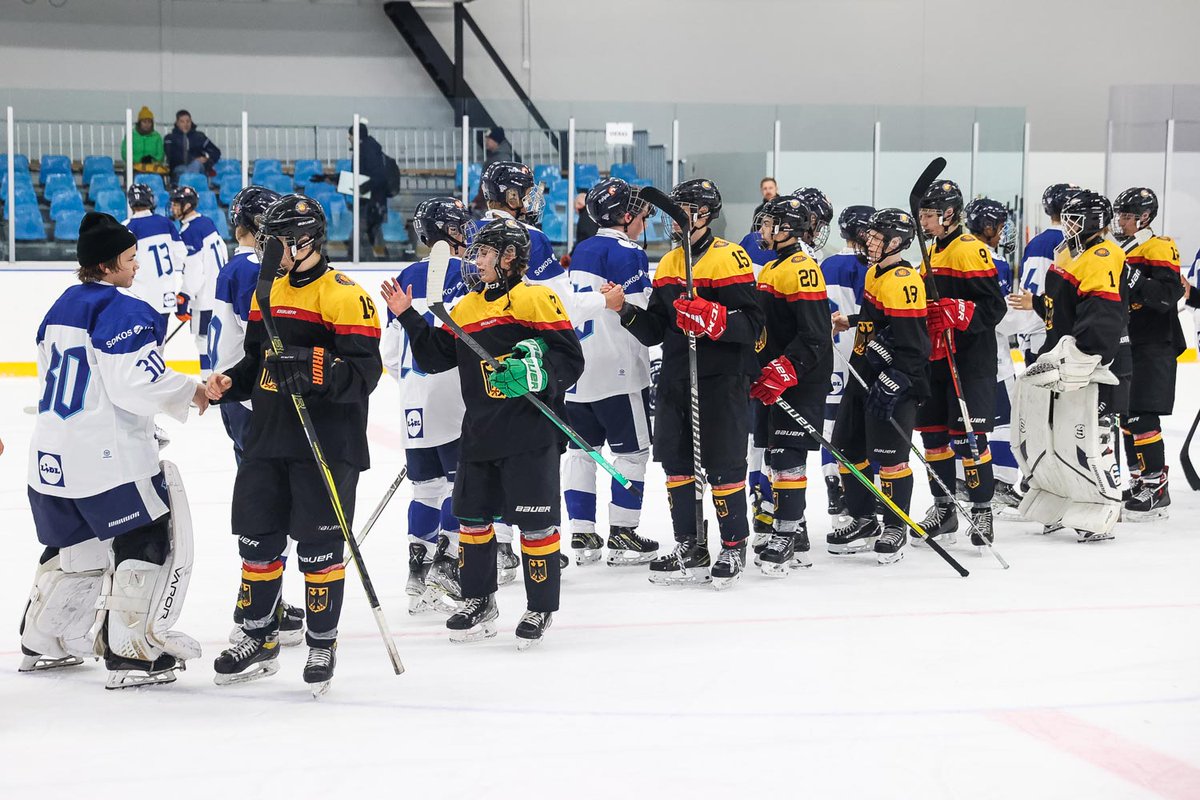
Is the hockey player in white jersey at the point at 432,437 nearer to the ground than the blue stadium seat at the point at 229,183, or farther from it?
nearer to the ground

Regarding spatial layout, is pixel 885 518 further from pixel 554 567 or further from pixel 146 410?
pixel 146 410

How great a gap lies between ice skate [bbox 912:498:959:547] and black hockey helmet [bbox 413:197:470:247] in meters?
2.23

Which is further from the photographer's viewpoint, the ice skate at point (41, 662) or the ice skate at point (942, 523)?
the ice skate at point (942, 523)

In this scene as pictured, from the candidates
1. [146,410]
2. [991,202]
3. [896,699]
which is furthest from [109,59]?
[896,699]

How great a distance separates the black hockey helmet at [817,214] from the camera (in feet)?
16.7

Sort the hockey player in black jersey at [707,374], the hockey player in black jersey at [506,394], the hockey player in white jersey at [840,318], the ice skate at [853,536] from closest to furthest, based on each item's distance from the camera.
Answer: the hockey player in black jersey at [506,394]
the hockey player in black jersey at [707,374]
the ice skate at [853,536]
the hockey player in white jersey at [840,318]

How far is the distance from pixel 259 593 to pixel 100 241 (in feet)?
3.21

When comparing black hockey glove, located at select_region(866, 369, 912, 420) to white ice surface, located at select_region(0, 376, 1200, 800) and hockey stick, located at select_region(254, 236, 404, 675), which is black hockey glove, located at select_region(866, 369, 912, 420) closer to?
white ice surface, located at select_region(0, 376, 1200, 800)

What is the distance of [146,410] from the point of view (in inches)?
131

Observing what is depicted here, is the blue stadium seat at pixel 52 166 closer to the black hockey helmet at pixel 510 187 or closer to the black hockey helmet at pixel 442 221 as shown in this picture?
the black hockey helmet at pixel 510 187

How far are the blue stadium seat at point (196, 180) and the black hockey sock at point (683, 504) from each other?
24.2 ft

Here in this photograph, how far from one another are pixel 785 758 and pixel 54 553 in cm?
201

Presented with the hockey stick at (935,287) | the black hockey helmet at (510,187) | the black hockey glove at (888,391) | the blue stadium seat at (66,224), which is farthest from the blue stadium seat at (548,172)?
the black hockey glove at (888,391)

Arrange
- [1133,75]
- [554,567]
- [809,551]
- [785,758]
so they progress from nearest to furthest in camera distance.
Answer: [785,758] → [554,567] → [809,551] → [1133,75]
